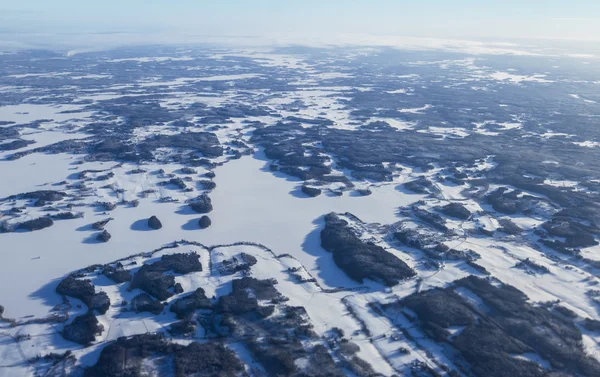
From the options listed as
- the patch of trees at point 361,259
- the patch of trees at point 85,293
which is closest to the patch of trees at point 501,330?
the patch of trees at point 361,259

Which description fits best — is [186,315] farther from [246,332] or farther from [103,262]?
[103,262]

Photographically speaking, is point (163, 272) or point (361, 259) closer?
point (163, 272)

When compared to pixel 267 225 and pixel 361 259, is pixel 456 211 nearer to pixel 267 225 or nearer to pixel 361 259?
pixel 361 259

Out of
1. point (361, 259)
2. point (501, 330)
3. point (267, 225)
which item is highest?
point (361, 259)

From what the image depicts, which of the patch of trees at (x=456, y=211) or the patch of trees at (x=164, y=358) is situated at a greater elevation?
the patch of trees at (x=164, y=358)

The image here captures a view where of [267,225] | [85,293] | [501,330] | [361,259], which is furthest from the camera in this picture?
[267,225]

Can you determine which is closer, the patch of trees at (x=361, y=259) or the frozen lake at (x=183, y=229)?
the frozen lake at (x=183, y=229)

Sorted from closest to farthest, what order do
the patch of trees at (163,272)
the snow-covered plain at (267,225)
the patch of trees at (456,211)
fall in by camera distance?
1. the snow-covered plain at (267,225)
2. the patch of trees at (163,272)
3. the patch of trees at (456,211)

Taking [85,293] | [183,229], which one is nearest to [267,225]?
[183,229]

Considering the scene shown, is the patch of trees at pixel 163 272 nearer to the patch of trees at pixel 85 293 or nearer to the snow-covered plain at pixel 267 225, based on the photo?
the snow-covered plain at pixel 267 225

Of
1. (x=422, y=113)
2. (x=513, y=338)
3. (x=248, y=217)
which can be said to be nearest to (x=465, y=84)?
(x=422, y=113)

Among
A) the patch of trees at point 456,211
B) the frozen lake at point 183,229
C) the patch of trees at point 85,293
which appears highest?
the patch of trees at point 85,293
